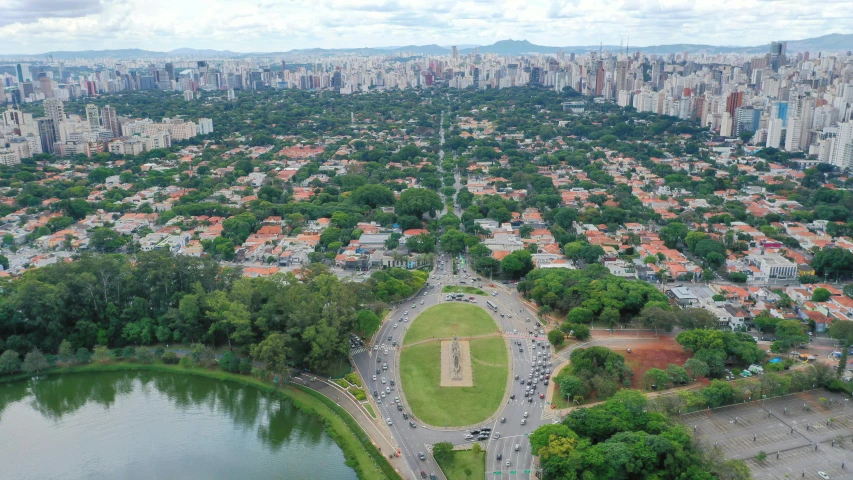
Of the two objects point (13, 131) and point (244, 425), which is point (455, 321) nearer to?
point (244, 425)

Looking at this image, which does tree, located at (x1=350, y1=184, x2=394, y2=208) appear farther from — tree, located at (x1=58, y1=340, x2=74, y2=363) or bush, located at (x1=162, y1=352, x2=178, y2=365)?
tree, located at (x1=58, y1=340, x2=74, y2=363)

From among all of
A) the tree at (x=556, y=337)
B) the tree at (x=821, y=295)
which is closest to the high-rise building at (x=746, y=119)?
the tree at (x=821, y=295)

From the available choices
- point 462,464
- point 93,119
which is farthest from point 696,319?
point 93,119

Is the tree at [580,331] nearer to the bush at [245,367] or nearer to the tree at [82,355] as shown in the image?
the bush at [245,367]

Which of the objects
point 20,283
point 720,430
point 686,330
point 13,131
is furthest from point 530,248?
point 13,131

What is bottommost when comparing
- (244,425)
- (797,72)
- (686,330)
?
(244,425)

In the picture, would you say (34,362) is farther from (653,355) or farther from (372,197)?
(372,197)
